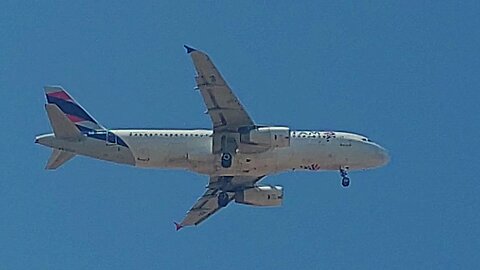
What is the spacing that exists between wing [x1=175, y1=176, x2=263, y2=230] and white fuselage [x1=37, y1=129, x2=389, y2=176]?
5.23 metres

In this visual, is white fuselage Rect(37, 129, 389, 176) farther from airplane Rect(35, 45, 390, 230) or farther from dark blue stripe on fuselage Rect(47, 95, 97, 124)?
dark blue stripe on fuselage Rect(47, 95, 97, 124)

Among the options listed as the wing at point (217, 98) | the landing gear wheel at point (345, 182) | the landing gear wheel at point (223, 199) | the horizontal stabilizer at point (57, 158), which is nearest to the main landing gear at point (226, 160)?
the wing at point (217, 98)

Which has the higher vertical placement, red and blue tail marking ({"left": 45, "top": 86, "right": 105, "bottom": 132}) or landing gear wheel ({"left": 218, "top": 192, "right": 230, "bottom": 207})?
red and blue tail marking ({"left": 45, "top": 86, "right": 105, "bottom": 132})

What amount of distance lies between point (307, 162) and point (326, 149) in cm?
175

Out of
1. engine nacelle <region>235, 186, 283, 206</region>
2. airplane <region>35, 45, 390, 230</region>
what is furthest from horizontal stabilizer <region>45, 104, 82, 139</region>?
engine nacelle <region>235, 186, 283, 206</region>

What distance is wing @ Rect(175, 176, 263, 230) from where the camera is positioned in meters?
97.4

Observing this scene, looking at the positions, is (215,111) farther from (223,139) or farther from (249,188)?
(249,188)

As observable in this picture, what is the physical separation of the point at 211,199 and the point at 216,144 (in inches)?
374

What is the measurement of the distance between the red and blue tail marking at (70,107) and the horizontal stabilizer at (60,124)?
103 inches

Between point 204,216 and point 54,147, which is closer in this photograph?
point 54,147

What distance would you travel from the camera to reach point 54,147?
88750 millimetres

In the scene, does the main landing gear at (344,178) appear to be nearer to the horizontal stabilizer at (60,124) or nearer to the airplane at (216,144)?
the airplane at (216,144)

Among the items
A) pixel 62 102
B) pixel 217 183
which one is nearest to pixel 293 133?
pixel 217 183

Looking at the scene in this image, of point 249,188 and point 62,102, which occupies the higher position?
point 62,102
